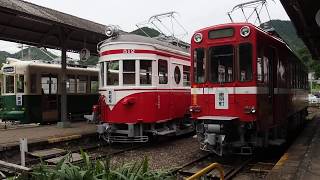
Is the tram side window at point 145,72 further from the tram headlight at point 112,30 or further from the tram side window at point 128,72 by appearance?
the tram headlight at point 112,30

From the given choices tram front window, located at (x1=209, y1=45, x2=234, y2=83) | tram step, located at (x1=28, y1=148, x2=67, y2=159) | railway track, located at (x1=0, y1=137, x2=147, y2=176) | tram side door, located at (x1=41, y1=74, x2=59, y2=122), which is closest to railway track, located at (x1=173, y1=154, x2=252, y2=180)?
railway track, located at (x1=0, y1=137, x2=147, y2=176)

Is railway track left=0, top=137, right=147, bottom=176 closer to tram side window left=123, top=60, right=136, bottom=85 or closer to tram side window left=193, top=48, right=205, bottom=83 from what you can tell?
tram side window left=123, top=60, right=136, bottom=85

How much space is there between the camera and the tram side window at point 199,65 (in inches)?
410

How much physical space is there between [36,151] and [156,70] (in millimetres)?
4329

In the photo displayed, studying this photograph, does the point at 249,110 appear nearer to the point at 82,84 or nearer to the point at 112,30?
the point at 112,30

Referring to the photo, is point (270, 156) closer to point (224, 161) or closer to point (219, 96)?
point (224, 161)

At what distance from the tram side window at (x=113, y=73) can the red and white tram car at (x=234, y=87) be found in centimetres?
304

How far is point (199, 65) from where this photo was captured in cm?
1049

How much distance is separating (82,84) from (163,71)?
7.74 meters

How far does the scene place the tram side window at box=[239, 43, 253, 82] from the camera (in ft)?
31.7

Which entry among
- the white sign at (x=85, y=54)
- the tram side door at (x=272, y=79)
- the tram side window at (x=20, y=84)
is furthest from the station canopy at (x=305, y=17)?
the tram side window at (x=20, y=84)

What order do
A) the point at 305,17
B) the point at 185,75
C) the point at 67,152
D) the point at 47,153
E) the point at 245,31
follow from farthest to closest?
the point at 185,75
the point at 305,17
the point at 47,153
the point at 67,152
the point at 245,31

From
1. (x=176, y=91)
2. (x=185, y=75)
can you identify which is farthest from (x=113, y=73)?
(x=185, y=75)

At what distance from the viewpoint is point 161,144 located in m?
13.7
